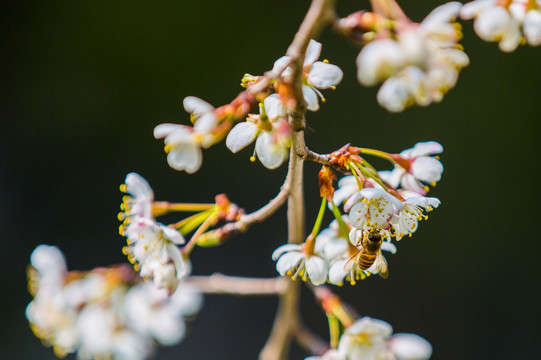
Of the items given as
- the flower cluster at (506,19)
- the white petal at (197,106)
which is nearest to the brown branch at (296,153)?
the white petal at (197,106)

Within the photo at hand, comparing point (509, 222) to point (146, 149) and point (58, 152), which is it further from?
point (58, 152)

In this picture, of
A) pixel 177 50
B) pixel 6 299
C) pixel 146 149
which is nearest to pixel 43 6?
pixel 177 50

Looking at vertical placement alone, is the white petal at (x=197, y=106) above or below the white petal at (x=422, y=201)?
above

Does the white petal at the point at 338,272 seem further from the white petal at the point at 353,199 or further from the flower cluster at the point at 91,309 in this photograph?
the flower cluster at the point at 91,309

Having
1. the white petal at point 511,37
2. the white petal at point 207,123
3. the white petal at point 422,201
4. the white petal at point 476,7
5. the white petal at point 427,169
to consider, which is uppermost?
the white petal at point 476,7

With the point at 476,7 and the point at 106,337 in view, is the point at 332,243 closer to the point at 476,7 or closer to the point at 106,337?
the point at 476,7

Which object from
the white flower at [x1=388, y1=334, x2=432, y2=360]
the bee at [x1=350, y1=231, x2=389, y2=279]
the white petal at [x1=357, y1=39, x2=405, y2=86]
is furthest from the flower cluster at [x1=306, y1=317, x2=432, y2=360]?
the white petal at [x1=357, y1=39, x2=405, y2=86]
